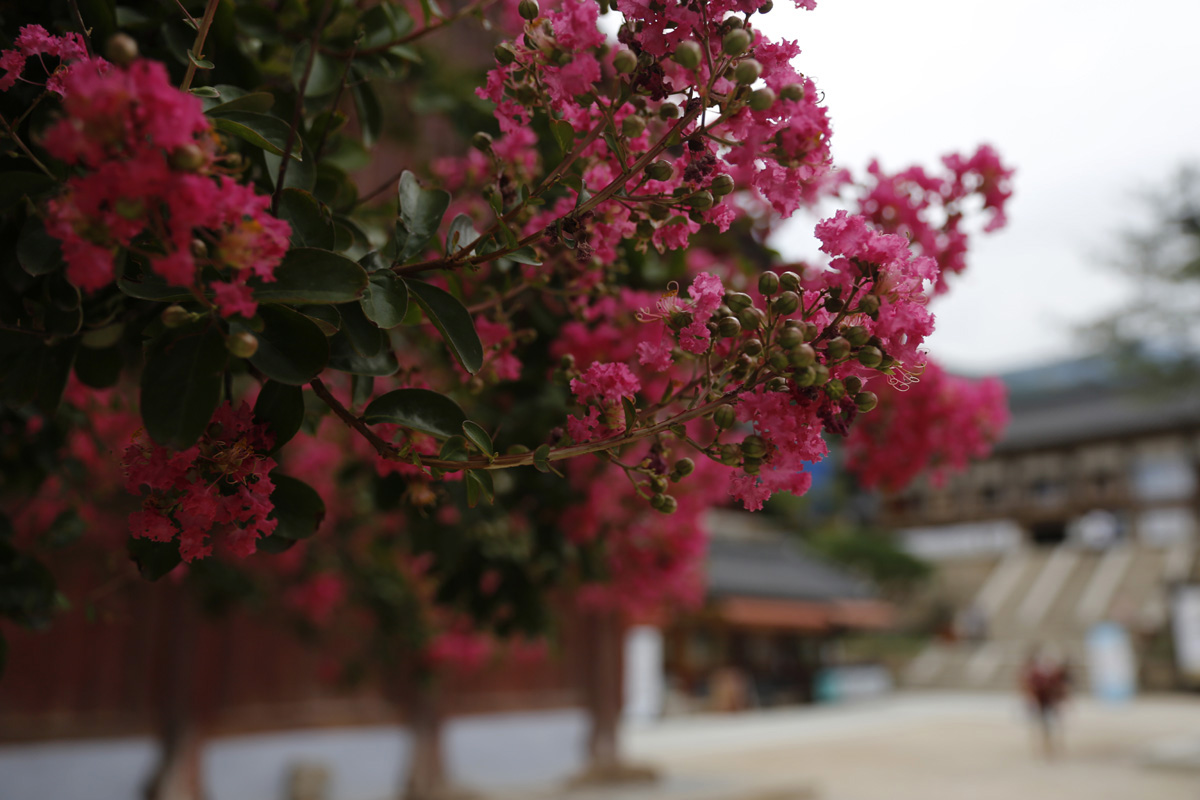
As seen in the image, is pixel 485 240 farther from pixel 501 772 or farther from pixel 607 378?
pixel 501 772

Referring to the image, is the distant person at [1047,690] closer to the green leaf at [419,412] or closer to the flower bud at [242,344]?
the green leaf at [419,412]

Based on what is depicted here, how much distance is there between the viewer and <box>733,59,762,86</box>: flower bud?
84cm

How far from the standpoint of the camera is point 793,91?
87 centimetres

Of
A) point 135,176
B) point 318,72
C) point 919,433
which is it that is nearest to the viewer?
point 135,176

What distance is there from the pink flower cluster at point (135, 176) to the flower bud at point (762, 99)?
1.59 ft

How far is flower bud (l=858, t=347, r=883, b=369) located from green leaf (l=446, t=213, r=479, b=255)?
46 cm

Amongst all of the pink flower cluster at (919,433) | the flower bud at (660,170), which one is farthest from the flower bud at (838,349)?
the pink flower cluster at (919,433)

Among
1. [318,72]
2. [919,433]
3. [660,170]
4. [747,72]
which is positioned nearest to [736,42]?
[747,72]

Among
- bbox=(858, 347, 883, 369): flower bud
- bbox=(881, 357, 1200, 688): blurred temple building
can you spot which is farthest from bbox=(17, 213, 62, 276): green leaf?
bbox=(881, 357, 1200, 688): blurred temple building

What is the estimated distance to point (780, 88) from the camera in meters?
0.89

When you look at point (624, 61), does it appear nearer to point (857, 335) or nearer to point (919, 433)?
point (857, 335)

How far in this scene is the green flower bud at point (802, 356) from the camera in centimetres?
81

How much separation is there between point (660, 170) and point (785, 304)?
0.19 meters

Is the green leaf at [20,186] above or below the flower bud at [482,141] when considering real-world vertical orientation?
below
